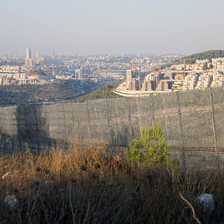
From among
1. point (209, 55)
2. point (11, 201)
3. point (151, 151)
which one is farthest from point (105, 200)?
point (209, 55)

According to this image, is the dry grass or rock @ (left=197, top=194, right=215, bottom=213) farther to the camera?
rock @ (left=197, top=194, right=215, bottom=213)

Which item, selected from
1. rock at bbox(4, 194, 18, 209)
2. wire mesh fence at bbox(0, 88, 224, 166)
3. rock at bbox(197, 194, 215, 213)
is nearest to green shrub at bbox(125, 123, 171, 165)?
wire mesh fence at bbox(0, 88, 224, 166)

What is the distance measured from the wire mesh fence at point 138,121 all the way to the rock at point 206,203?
61.2 inches

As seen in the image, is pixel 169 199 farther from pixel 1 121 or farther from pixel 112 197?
pixel 1 121

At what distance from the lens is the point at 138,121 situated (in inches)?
403

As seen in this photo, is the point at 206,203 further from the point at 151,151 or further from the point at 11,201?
the point at 151,151

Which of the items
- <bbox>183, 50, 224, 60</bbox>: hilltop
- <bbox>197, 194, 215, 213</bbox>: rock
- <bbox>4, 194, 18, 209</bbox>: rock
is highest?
<bbox>183, 50, 224, 60</bbox>: hilltop

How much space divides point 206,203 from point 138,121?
6868 millimetres

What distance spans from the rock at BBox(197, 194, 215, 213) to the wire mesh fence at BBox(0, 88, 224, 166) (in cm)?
156

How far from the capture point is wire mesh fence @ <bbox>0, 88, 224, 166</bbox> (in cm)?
813

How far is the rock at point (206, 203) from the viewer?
3350 millimetres

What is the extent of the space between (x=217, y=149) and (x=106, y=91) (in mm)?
70757

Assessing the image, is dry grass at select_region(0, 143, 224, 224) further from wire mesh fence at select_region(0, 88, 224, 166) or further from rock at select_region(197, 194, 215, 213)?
wire mesh fence at select_region(0, 88, 224, 166)

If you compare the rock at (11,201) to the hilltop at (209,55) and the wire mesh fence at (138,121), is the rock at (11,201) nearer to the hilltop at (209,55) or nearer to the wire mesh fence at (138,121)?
the wire mesh fence at (138,121)
